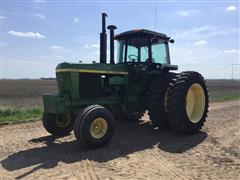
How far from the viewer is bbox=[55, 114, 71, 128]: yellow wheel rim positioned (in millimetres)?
8547

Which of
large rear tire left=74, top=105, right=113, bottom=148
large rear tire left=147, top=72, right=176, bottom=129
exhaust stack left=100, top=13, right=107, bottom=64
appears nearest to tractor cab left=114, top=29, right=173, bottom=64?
exhaust stack left=100, top=13, right=107, bottom=64

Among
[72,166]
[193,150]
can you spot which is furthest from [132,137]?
[72,166]

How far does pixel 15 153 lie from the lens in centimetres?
702

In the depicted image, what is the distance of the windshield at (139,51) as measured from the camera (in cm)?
930

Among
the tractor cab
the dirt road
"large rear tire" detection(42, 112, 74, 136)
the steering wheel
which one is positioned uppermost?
the tractor cab

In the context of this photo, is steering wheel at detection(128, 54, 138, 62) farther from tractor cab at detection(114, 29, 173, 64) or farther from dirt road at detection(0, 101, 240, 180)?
dirt road at detection(0, 101, 240, 180)

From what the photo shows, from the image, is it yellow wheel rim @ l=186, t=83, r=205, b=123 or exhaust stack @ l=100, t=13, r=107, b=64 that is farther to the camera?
yellow wheel rim @ l=186, t=83, r=205, b=123

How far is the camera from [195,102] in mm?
9500

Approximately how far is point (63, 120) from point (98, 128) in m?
1.76

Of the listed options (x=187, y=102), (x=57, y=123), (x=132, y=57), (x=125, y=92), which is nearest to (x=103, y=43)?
(x=132, y=57)

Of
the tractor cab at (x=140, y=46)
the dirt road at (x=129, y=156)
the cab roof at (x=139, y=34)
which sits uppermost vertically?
the cab roof at (x=139, y=34)

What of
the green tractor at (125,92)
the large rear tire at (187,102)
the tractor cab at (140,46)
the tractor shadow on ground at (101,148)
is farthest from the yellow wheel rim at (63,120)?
the large rear tire at (187,102)

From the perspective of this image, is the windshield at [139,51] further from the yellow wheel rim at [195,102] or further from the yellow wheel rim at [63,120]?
the yellow wheel rim at [63,120]

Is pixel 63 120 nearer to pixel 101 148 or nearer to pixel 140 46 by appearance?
pixel 101 148
